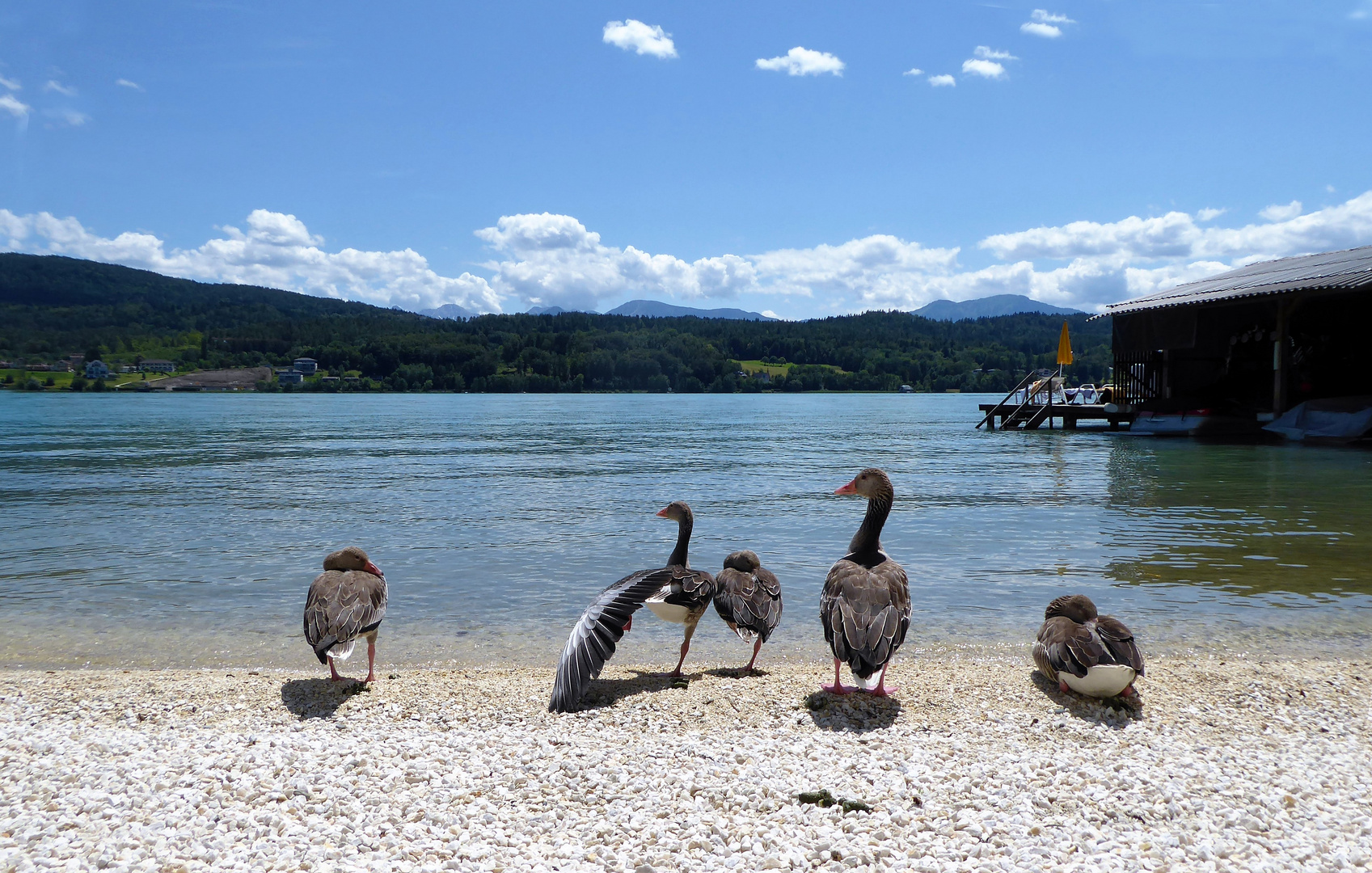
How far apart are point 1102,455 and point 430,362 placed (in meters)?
162

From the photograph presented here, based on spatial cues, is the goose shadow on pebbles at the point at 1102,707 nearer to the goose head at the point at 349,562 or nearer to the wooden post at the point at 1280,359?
the goose head at the point at 349,562

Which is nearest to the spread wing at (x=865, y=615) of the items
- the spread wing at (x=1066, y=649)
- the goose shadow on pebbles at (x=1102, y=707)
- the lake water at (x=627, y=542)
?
the spread wing at (x=1066, y=649)

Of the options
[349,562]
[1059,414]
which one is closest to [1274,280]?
[1059,414]

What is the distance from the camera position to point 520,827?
430 centimetres

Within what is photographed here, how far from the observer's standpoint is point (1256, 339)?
36938mm

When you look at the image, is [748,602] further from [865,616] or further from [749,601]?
[865,616]

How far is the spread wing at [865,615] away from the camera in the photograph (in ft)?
19.0

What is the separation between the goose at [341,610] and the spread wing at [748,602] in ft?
9.49

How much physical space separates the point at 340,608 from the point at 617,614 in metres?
2.22

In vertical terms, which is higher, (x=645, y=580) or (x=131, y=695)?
(x=645, y=580)

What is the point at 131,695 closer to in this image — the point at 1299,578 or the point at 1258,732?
the point at 1258,732

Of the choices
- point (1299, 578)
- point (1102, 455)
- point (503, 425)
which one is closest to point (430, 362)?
point (503, 425)

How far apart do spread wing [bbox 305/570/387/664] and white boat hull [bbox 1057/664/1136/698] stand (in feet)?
17.9

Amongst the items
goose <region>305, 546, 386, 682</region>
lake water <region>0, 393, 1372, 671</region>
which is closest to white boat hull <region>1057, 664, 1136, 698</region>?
lake water <region>0, 393, 1372, 671</region>
